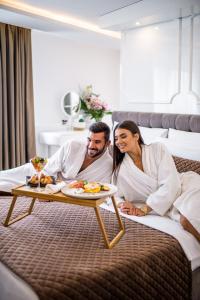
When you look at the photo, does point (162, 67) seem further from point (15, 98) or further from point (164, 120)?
point (15, 98)


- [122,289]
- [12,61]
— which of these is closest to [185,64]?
[12,61]

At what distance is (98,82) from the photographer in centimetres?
530

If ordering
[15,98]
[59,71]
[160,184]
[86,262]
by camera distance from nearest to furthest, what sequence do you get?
[86,262] → [160,184] → [15,98] → [59,71]

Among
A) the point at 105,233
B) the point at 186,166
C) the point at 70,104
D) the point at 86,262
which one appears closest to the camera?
the point at 86,262

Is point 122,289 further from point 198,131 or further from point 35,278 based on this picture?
point 198,131

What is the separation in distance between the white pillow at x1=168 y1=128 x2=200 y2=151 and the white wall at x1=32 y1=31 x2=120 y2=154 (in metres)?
2.16

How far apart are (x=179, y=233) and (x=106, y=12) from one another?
2.65 m

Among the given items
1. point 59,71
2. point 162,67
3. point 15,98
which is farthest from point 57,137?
point 162,67

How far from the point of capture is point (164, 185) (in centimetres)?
215

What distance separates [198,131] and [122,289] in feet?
6.50

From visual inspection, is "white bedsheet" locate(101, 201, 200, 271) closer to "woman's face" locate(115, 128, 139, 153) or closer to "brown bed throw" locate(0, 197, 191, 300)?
"brown bed throw" locate(0, 197, 191, 300)

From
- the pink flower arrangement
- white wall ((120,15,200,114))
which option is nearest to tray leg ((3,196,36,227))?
white wall ((120,15,200,114))

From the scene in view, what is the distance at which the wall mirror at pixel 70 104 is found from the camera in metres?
4.86

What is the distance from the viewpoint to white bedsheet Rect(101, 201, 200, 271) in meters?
1.76
